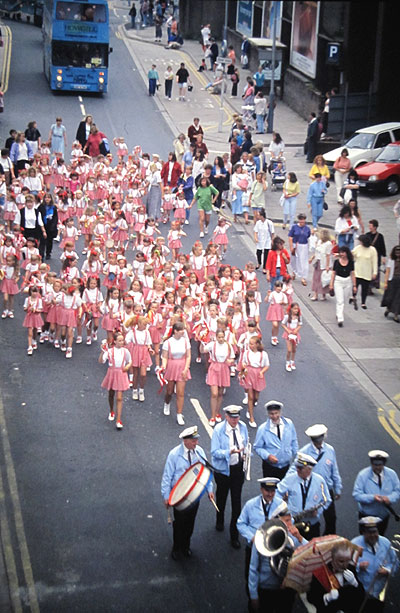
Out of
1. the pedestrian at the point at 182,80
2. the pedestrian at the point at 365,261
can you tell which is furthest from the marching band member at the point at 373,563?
the pedestrian at the point at 182,80

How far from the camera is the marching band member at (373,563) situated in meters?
9.52

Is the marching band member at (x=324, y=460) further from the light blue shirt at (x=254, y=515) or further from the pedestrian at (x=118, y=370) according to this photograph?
the pedestrian at (x=118, y=370)

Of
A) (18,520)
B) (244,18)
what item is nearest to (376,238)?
(18,520)

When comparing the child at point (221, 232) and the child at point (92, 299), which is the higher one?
the child at point (92, 299)

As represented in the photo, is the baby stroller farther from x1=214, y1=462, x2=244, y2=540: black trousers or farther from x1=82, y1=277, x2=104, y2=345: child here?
x1=214, y1=462, x2=244, y2=540: black trousers

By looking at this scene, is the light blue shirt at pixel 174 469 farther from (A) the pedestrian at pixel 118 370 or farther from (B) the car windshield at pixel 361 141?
(B) the car windshield at pixel 361 141

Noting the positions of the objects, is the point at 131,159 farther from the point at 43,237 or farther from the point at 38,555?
the point at 38,555

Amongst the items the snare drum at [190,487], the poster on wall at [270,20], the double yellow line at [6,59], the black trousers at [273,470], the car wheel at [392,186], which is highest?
the poster on wall at [270,20]

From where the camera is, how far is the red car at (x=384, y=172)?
1161 inches

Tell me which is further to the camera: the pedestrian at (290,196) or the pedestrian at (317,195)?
the pedestrian at (317,195)

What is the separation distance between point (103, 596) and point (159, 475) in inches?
113

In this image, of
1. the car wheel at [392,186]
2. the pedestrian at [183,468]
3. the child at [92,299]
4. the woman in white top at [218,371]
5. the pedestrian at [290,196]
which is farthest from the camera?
the car wheel at [392,186]

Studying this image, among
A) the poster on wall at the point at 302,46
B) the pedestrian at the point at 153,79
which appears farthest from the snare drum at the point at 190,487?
the pedestrian at the point at 153,79

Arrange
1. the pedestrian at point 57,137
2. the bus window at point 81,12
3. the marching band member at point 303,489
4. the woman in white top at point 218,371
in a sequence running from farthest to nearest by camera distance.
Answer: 1. the bus window at point 81,12
2. the pedestrian at point 57,137
3. the woman in white top at point 218,371
4. the marching band member at point 303,489
